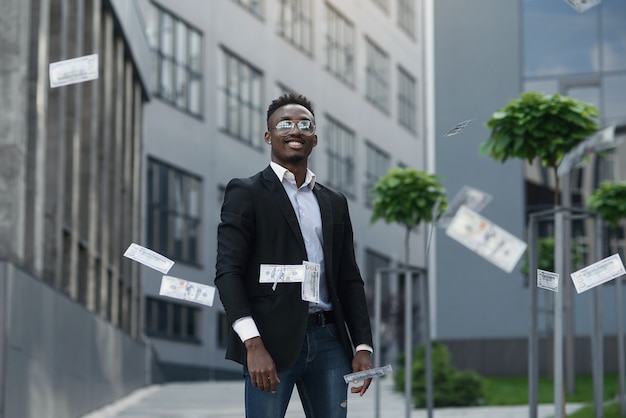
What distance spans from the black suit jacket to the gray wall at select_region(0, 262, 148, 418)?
5.94m

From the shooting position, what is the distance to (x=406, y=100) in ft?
169

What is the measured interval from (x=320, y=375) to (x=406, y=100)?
47243 millimetres

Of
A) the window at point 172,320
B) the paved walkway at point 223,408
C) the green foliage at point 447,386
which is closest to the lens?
the paved walkway at point 223,408

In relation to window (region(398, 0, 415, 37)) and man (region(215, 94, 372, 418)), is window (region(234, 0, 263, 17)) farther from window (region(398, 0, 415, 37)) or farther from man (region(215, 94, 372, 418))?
man (region(215, 94, 372, 418))

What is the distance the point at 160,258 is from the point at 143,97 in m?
21.6

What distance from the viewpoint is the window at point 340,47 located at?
147 feet

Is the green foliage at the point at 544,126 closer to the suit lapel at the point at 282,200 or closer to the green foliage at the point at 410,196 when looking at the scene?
the green foliage at the point at 410,196

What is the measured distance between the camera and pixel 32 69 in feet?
39.7

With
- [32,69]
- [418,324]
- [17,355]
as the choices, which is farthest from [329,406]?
[418,324]

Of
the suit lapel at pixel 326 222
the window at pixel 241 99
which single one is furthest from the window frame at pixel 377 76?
the suit lapel at pixel 326 222

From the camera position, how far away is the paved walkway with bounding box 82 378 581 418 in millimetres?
15141

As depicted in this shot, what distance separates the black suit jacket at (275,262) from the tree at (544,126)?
5507 mm

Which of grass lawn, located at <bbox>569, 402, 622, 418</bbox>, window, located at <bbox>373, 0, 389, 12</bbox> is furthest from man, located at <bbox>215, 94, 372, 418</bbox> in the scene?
window, located at <bbox>373, 0, 389, 12</bbox>

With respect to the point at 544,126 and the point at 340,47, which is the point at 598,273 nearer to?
the point at 544,126
